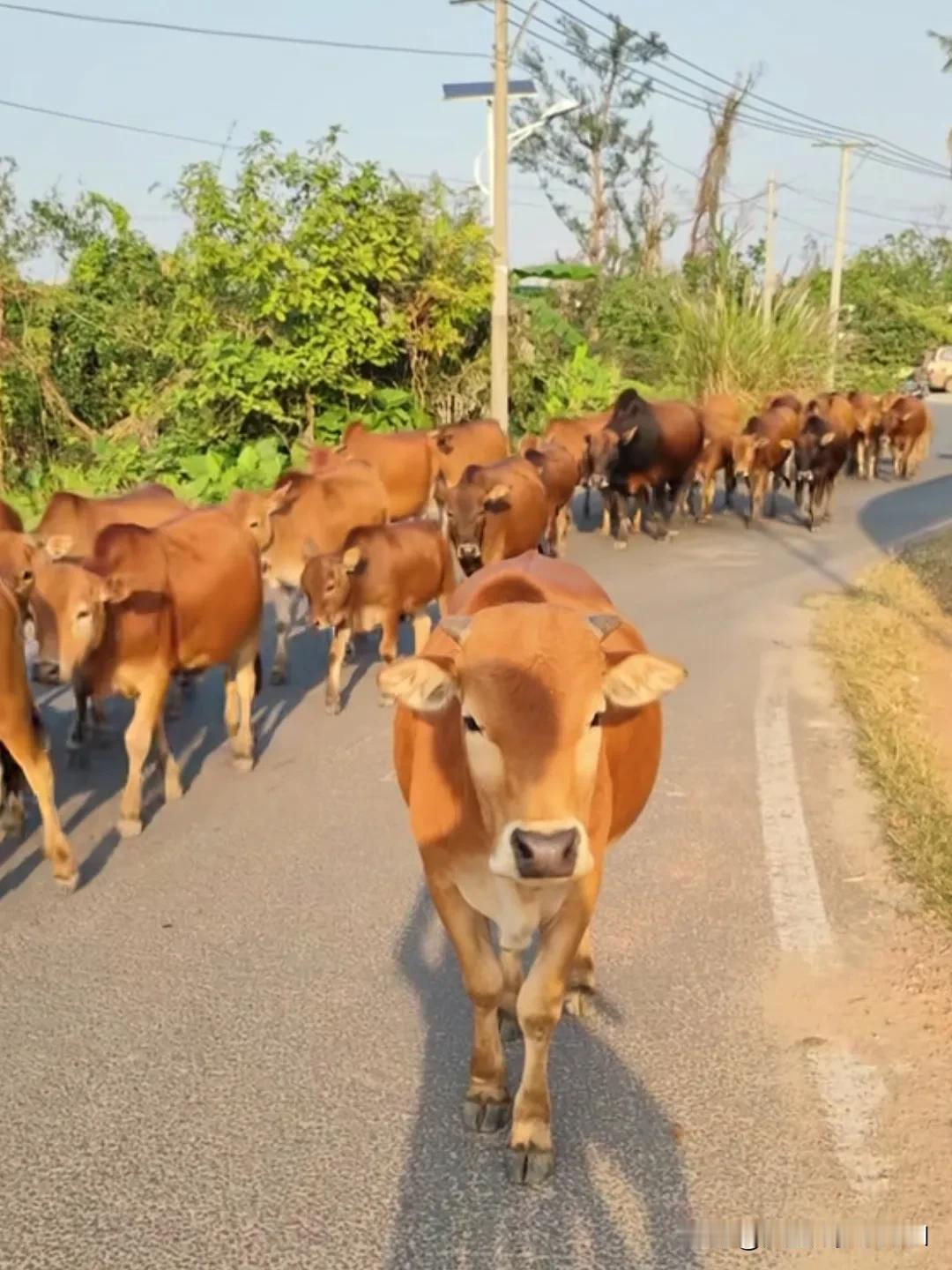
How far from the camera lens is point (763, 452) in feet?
62.1

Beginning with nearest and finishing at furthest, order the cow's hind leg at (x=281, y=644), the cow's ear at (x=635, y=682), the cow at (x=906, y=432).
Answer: the cow's ear at (x=635, y=682), the cow's hind leg at (x=281, y=644), the cow at (x=906, y=432)

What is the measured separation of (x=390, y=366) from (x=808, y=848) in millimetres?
15725

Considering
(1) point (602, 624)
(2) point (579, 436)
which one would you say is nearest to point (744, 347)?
(2) point (579, 436)

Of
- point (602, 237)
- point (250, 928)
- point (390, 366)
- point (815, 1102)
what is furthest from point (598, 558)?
point (602, 237)

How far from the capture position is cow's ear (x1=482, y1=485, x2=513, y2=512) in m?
11.9

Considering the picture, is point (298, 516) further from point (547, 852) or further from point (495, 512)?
point (547, 852)

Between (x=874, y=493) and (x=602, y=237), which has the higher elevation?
(x=602, y=237)

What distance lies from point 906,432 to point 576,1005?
72.1 feet

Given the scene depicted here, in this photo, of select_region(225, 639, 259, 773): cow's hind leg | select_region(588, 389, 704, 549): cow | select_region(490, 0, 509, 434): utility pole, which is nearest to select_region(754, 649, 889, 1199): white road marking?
select_region(225, 639, 259, 773): cow's hind leg

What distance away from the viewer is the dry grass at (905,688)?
602 centimetres

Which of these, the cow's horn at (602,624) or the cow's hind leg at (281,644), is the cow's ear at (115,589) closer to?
the cow's hind leg at (281,644)

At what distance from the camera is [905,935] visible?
5133mm

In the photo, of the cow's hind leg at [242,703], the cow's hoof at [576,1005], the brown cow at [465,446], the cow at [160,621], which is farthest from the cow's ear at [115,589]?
the brown cow at [465,446]

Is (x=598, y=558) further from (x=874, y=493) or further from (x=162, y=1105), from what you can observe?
(x=162, y=1105)
